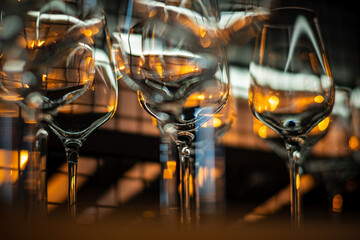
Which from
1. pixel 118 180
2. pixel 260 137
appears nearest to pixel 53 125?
pixel 260 137

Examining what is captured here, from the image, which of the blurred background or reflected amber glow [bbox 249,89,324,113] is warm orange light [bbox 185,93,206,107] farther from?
the blurred background

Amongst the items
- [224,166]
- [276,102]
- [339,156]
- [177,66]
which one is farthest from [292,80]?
[224,166]

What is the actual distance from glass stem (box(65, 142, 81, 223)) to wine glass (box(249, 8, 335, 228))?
0.48 feet

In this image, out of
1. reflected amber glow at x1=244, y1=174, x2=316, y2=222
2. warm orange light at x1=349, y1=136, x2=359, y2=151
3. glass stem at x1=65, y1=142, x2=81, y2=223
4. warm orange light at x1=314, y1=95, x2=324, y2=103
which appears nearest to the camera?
glass stem at x1=65, y1=142, x2=81, y2=223

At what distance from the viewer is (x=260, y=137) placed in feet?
2.51

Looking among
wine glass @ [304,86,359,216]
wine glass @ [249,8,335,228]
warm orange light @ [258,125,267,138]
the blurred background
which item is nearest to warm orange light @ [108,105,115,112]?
wine glass @ [249,8,335,228]

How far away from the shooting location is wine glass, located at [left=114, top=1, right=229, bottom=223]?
30 cm

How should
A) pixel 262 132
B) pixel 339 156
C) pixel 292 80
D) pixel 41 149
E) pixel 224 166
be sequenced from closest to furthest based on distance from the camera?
pixel 41 149
pixel 292 80
pixel 262 132
pixel 339 156
pixel 224 166

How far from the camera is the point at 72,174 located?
29 centimetres

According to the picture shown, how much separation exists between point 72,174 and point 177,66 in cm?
9

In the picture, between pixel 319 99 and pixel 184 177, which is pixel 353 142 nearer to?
pixel 319 99

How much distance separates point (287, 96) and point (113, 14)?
91.5 inches

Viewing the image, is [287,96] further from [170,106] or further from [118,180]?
[118,180]

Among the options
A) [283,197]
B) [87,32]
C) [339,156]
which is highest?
[87,32]
